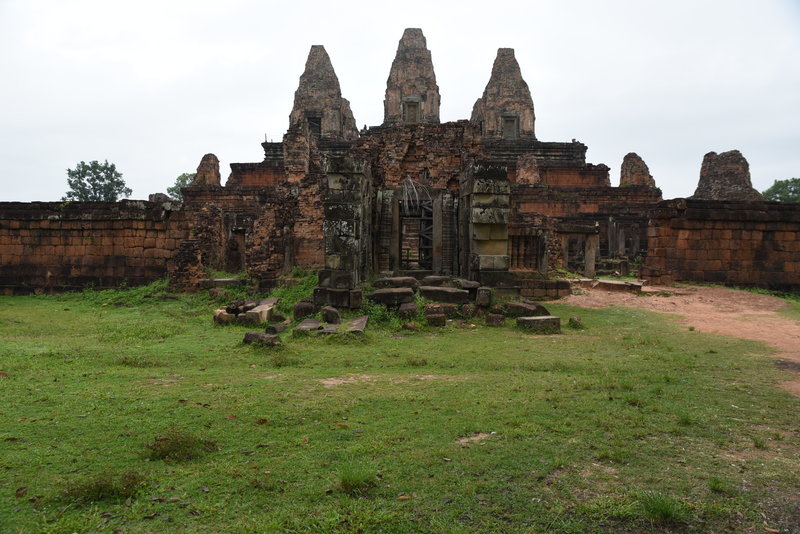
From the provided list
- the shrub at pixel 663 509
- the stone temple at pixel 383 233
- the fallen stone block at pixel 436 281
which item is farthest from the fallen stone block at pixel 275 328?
the shrub at pixel 663 509

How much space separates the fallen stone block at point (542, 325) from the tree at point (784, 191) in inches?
2076

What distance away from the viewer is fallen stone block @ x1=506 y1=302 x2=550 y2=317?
9.48 meters

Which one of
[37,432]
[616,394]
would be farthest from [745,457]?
[37,432]

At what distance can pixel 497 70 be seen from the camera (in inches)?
1401

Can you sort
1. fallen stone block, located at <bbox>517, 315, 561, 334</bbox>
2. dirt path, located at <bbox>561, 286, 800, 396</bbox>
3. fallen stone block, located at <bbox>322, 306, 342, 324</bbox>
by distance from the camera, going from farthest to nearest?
fallen stone block, located at <bbox>322, 306, 342, 324</bbox> < fallen stone block, located at <bbox>517, 315, 561, 334</bbox> < dirt path, located at <bbox>561, 286, 800, 396</bbox>

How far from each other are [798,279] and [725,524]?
17157 mm

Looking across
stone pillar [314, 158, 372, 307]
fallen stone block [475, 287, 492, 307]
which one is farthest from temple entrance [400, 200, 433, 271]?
fallen stone block [475, 287, 492, 307]

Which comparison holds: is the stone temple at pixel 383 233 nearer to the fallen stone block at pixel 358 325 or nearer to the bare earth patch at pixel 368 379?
the fallen stone block at pixel 358 325

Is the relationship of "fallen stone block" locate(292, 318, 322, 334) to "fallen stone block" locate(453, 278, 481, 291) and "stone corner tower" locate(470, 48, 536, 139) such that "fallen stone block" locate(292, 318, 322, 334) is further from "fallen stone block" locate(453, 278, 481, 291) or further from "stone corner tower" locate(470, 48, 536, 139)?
"stone corner tower" locate(470, 48, 536, 139)

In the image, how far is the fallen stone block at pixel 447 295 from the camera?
10.1m

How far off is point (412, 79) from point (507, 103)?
7.69m

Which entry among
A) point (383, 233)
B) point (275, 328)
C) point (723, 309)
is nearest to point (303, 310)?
point (275, 328)

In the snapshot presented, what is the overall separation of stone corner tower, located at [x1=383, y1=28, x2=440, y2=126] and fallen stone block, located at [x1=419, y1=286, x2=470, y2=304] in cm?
2818

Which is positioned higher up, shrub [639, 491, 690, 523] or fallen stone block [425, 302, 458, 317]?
fallen stone block [425, 302, 458, 317]
